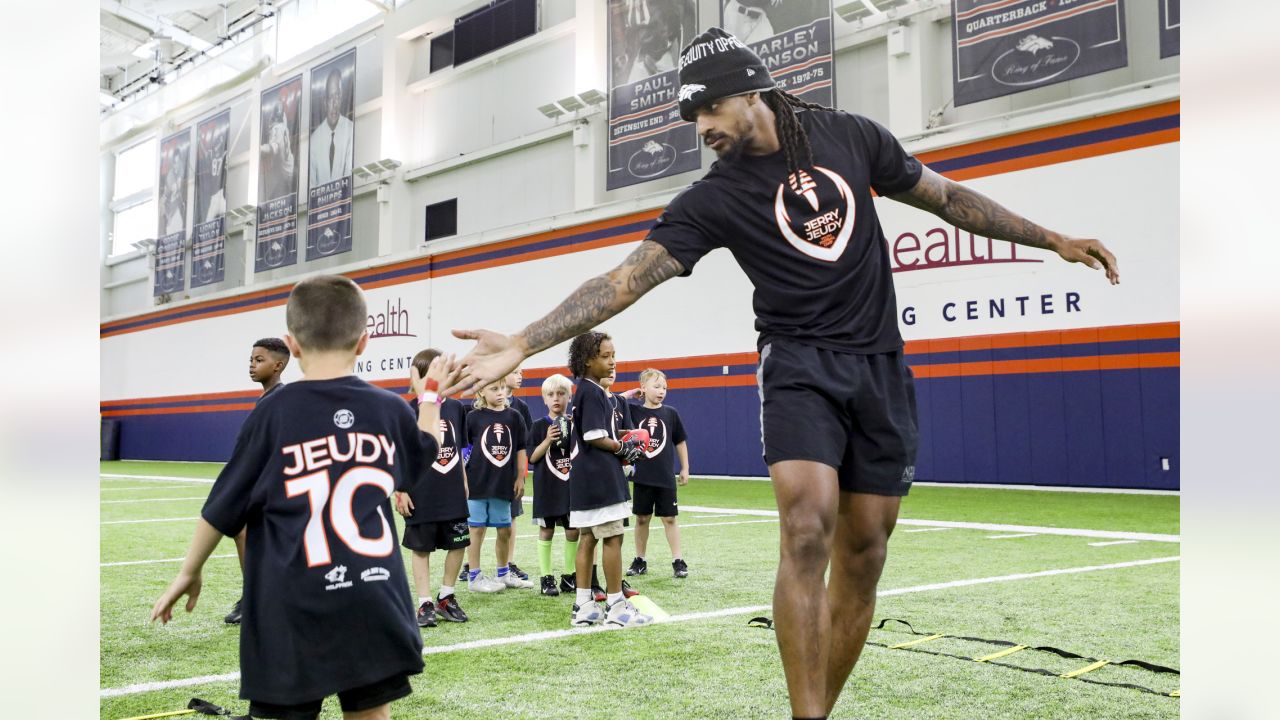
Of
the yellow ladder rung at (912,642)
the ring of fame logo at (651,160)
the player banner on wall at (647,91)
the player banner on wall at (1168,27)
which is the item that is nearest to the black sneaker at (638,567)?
the yellow ladder rung at (912,642)

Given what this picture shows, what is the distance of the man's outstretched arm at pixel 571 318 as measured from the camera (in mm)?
2578

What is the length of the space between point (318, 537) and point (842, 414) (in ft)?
4.66

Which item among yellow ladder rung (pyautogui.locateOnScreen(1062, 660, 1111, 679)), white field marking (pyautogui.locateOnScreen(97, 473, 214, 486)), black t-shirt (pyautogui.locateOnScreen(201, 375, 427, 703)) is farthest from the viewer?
white field marking (pyautogui.locateOnScreen(97, 473, 214, 486))

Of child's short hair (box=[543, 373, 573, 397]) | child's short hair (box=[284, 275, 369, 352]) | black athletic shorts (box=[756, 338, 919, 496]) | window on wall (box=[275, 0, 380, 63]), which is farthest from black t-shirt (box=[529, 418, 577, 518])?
window on wall (box=[275, 0, 380, 63])

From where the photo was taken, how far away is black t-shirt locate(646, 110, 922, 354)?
9.18 ft

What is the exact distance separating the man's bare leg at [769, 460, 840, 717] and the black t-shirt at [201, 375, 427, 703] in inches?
37.4

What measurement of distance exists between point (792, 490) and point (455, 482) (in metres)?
3.41

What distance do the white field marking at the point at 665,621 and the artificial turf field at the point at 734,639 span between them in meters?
0.02

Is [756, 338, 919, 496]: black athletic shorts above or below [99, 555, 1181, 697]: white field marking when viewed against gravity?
above

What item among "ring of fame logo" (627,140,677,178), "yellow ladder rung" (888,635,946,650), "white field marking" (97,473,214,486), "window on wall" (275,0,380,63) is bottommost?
"white field marking" (97,473,214,486)

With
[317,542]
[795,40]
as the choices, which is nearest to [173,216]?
[795,40]

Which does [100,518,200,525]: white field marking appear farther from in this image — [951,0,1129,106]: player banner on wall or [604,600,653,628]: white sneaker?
[951,0,1129,106]: player banner on wall

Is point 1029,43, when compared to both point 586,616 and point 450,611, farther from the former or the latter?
point 450,611
